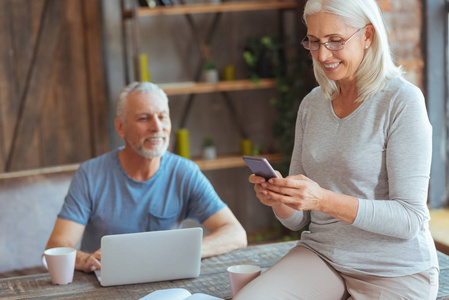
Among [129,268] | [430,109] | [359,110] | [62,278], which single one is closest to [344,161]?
[359,110]

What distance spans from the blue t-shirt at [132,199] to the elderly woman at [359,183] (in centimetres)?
73

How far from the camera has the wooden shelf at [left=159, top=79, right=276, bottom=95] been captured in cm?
396

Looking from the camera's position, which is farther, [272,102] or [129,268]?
[272,102]

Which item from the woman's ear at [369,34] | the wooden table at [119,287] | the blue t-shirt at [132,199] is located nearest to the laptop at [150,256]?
the wooden table at [119,287]

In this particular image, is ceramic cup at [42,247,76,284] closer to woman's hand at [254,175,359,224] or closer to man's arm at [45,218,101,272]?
man's arm at [45,218,101,272]

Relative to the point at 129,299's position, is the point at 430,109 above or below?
above

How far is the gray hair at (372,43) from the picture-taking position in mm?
1636

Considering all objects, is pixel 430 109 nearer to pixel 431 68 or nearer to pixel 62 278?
pixel 431 68

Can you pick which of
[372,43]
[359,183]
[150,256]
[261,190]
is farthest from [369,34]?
[150,256]

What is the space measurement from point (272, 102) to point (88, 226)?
2086mm

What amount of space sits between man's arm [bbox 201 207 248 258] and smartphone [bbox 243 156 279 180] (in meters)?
0.58

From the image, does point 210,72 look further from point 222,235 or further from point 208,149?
point 222,235

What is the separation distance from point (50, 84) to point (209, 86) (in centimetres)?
107

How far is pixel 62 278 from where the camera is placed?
182 cm
